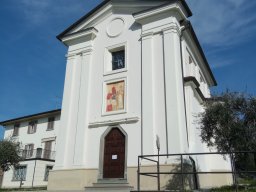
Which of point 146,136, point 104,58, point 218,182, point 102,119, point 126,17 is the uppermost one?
point 126,17

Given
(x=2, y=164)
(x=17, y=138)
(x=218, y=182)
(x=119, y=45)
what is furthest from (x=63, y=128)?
(x=17, y=138)

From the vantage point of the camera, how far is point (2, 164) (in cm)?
2542

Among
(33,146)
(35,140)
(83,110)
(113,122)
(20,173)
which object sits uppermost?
(35,140)

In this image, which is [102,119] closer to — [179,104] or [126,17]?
[179,104]

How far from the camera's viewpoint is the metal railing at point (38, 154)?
29484 mm

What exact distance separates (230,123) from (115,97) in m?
6.43

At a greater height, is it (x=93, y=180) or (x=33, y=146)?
(x=33, y=146)

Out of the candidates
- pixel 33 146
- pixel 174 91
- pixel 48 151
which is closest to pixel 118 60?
pixel 174 91

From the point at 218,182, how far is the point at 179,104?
740 centimetres

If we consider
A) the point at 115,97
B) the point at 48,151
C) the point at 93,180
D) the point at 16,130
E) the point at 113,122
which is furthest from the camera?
the point at 16,130

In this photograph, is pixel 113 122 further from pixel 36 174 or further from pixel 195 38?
pixel 36 174

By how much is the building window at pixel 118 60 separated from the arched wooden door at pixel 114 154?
12.8 ft

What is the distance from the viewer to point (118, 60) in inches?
696

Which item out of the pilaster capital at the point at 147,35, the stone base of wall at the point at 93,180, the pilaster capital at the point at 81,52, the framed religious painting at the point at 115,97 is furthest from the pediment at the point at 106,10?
the stone base of wall at the point at 93,180
